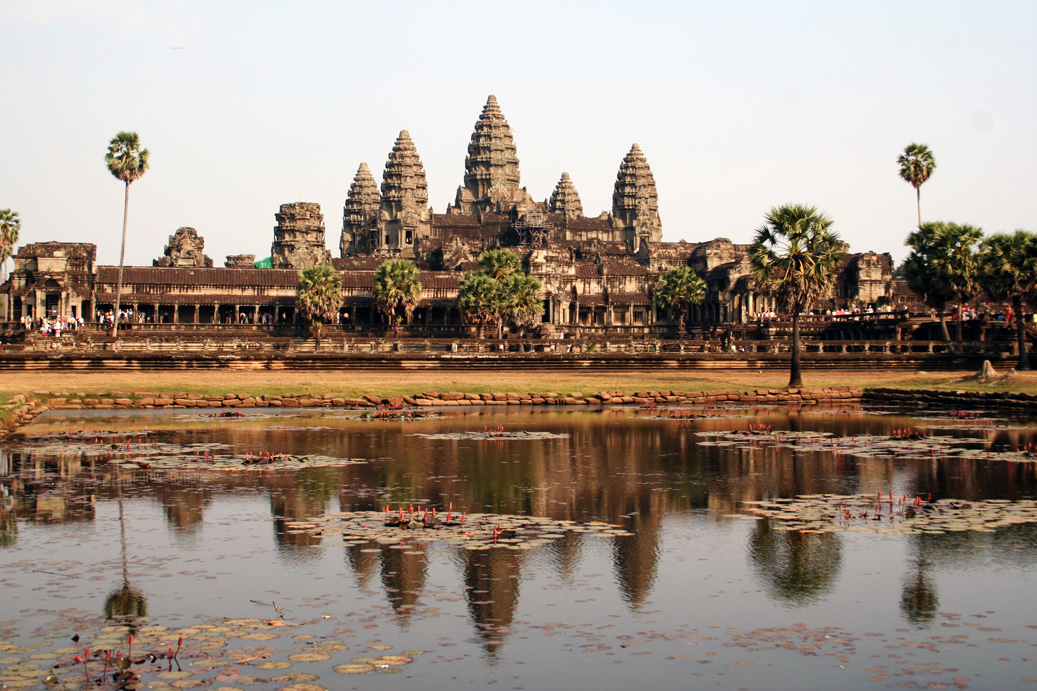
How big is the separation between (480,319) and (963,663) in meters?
76.0

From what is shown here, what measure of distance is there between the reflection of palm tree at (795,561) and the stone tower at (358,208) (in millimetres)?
142680

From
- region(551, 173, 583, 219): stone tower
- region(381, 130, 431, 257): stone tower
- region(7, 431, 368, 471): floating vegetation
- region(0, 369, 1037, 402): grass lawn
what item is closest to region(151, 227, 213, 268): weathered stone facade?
region(381, 130, 431, 257): stone tower

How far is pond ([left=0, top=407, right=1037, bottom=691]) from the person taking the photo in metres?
8.94

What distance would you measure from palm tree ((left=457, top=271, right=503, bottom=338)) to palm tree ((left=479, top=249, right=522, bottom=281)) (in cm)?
475

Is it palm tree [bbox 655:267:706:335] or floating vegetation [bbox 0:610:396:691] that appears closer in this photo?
floating vegetation [bbox 0:610:396:691]

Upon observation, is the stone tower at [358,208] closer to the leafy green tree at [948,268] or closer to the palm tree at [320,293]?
the palm tree at [320,293]

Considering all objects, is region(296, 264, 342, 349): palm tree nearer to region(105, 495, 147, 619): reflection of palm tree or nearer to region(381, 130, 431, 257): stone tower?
region(381, 130, 431, 257): stone tower

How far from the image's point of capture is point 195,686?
330 inches

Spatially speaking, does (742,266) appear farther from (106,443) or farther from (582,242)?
(106,443)

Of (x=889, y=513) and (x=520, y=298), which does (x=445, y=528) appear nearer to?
(x=889, y=513)

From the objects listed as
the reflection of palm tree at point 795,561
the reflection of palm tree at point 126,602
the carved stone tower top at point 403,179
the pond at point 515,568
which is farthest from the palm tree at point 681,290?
the reflection of palm tree at point 126,602

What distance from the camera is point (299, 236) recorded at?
121m

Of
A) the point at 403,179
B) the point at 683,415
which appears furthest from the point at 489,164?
the point at 683,415

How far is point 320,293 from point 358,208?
7679cm
